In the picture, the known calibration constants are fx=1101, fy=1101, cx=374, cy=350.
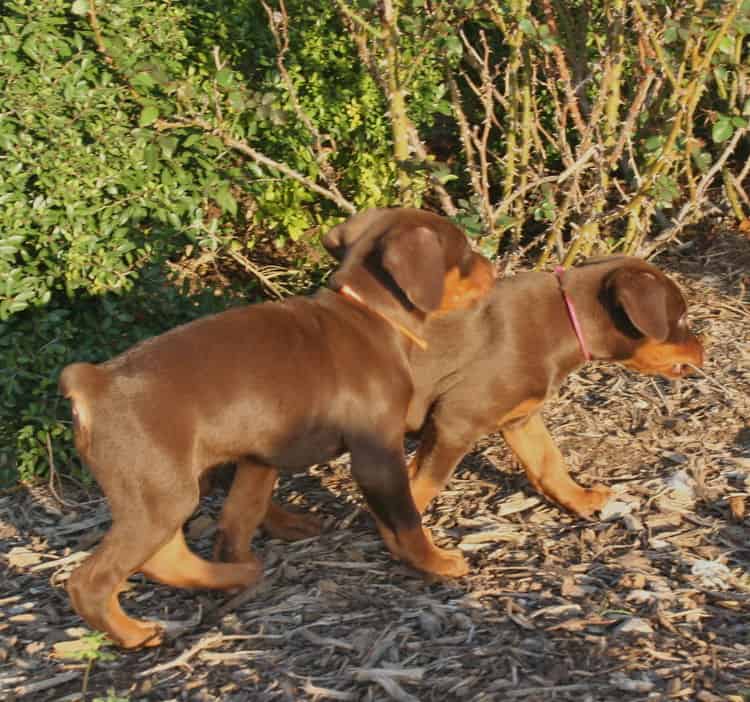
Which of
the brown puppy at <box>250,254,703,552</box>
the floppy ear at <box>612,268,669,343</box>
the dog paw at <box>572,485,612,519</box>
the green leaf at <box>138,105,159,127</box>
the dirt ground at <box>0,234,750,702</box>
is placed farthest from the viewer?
the green leaf at <box>138,105,159,127</box>

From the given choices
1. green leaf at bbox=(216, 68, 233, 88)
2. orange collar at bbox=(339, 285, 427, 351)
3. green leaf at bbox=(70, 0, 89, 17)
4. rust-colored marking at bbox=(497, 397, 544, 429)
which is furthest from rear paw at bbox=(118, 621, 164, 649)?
green leaf at bbox=(70, 0, 89, 17)

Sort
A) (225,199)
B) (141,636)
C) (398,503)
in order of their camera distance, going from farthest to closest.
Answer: (225,199), (398,503), (141,636)

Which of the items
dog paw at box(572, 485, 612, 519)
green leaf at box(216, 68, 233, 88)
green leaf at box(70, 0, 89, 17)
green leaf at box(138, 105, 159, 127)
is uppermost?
green leaf at box(70, 0, 89, 17)

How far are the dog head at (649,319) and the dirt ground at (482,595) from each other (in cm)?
54

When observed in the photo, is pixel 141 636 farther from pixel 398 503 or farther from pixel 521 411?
pixel 521 411

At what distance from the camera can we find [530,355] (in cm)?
471

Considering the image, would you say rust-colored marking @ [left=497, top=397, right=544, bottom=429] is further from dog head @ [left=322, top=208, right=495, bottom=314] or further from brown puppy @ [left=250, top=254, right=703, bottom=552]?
dog head @ [left=322, top=208, right=495, bottom=314]

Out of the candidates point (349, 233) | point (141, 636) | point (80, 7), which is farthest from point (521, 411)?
point (80, 7)

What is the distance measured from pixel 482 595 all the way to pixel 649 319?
1.33 metres

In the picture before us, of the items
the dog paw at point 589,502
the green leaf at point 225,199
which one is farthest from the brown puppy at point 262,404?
the green leaf at point 225,199

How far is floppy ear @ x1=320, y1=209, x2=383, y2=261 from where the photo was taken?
187 inches

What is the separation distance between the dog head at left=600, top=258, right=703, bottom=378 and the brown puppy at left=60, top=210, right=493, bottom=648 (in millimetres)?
569

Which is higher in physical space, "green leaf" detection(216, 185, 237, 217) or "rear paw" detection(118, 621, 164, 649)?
"green leaf" detection(216, 185, 237, 217)

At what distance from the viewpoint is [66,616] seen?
4.31m
